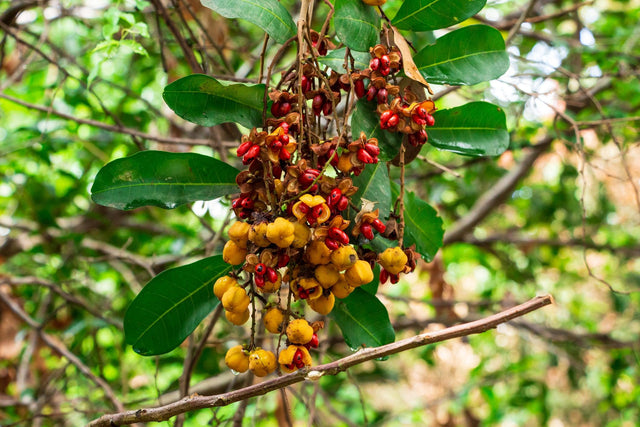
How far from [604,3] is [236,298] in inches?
151

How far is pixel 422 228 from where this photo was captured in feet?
3.50

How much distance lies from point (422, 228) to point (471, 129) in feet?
0.66

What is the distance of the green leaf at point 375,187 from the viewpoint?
3.17ft

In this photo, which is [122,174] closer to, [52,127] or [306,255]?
[306,255]

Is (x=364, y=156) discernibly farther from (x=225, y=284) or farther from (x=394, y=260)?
(x=225, y=284)

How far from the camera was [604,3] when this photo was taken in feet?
12.2

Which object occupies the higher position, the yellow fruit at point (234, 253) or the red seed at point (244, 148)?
the red seed at point (244, 148)

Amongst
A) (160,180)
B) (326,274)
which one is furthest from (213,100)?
(326,274)

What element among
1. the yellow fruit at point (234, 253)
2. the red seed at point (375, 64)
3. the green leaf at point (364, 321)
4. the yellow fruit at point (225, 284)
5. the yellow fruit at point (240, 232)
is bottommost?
the green leaf at point (364, 321)

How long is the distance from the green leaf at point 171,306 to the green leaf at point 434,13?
53 centimetres

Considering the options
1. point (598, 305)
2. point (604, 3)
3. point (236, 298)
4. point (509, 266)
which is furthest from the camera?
point (598, 305)

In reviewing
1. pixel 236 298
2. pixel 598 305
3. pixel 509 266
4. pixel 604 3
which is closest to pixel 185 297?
pixel 236 298

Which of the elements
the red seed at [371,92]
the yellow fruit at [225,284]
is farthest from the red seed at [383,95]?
the yellow fruit at [225,284]

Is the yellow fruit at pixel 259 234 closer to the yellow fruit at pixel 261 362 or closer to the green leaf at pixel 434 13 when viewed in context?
the yellow fruit at pixel 261 362
